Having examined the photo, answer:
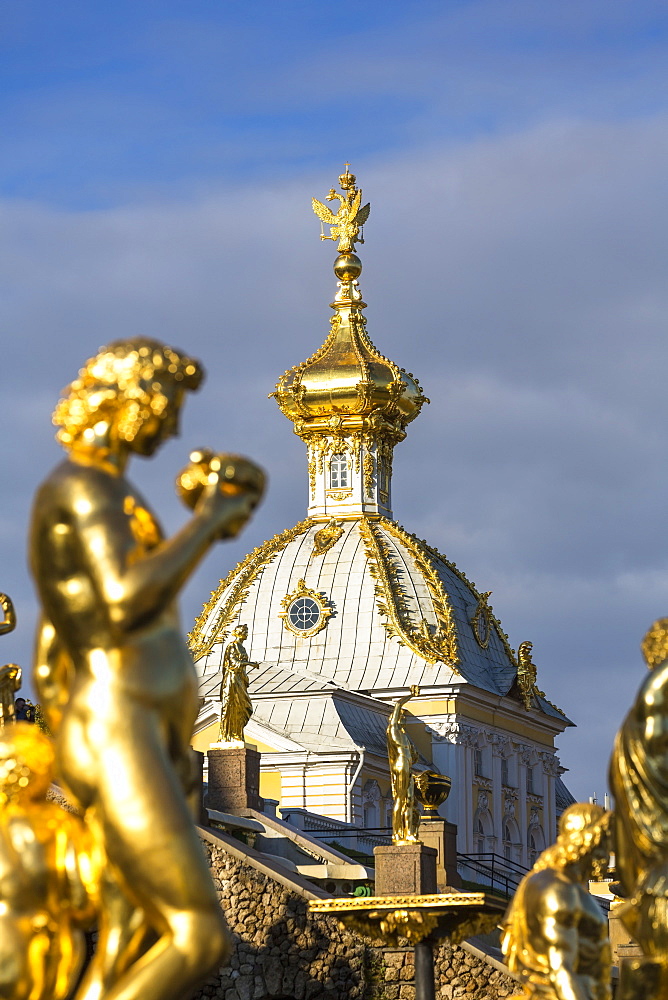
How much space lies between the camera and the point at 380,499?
62094 millimetres

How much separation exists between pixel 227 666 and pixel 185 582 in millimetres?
22974


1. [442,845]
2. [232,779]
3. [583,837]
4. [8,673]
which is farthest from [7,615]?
[232,779]

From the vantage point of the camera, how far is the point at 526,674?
5616 centimetres

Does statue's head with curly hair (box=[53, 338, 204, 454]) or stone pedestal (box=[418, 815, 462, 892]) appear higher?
stone pedestal (box=[418, 815, 462, 892])

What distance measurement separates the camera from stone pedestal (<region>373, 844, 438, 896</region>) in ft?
78.4

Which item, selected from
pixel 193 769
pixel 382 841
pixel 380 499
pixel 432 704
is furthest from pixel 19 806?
pixel 380 499

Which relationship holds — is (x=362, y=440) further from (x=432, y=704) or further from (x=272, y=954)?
(x=272, y=954)

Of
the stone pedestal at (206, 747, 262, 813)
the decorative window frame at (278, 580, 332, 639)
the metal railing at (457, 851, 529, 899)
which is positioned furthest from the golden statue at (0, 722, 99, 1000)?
the decorative window frame at (278, 580, 332, 639)

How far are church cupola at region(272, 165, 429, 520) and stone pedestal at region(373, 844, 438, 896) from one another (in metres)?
35.8

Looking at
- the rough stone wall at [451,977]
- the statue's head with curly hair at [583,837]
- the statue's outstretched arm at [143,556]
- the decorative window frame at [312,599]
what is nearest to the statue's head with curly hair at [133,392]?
the statue's outstretched arm at [143,556]

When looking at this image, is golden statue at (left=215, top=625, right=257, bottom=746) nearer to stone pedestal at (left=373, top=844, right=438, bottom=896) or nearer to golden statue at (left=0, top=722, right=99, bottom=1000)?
stone pedestal at (left=373, top=844, right=438, bottom=896)

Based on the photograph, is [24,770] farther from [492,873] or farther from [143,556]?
[492,873]

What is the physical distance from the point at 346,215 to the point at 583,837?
54.8 m

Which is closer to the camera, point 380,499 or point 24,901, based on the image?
point 24,901
